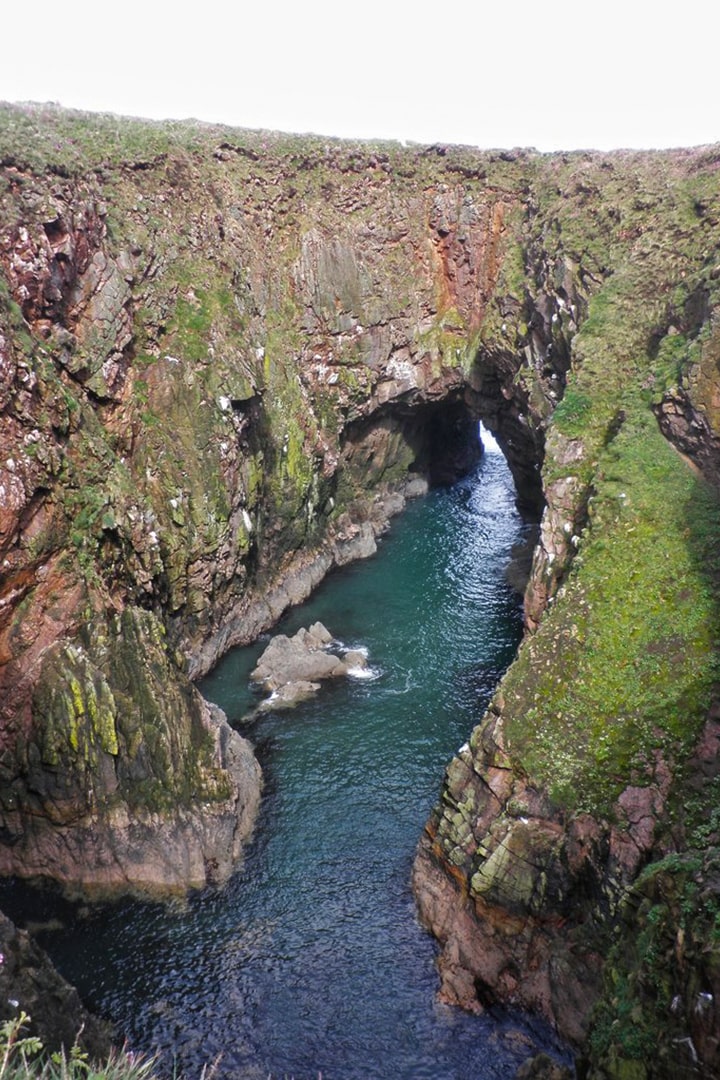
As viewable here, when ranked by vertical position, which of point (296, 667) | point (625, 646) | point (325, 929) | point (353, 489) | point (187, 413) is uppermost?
point (187, 413)

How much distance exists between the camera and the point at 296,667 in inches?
1538

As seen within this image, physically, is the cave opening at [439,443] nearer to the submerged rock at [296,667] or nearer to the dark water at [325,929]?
the submerged rock at [296,667]

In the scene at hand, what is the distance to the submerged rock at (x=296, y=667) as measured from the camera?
123ft

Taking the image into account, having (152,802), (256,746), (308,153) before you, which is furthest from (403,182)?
(152,802)

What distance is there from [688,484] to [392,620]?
19.7m

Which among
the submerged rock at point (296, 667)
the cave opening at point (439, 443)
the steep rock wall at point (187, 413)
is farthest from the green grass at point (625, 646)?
the cave opening at point (439, 443)

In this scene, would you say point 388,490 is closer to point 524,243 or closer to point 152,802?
point 524,243

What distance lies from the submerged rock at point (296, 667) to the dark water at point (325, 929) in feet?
3.02

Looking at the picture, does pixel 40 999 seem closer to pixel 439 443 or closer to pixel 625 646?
pixel 625 646

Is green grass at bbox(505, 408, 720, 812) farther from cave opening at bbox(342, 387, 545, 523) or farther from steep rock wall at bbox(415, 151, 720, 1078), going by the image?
cave opening at bbox(342, 387, 545, 523)

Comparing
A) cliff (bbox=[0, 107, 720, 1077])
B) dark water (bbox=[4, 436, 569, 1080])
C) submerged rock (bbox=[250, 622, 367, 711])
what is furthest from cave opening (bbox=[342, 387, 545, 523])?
dark water (bbox=[4, 436, 569, 1080])

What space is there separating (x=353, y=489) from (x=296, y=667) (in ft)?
75.2

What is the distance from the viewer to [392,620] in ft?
149

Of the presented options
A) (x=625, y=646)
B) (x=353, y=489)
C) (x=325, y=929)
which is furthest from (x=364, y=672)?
(x=353, y=489)
